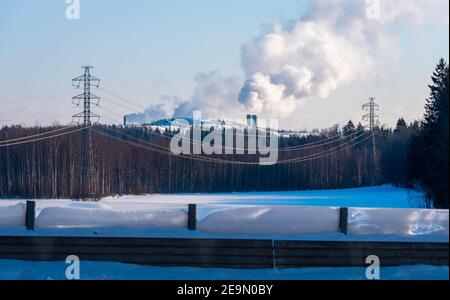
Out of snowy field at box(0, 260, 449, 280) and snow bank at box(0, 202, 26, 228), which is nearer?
snowy field at box(0, 260, 449, 280)

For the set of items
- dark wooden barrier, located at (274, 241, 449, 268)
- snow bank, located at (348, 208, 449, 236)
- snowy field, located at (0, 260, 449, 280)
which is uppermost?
snow bank, located at (348, 208, 449, 236)

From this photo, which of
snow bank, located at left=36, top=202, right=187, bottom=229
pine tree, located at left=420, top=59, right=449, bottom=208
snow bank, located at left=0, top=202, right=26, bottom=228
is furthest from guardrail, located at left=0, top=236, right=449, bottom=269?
pine tree, located at left=420, top=59, right=449, bottom=208

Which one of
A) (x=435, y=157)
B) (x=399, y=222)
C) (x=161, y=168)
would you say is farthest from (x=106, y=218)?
(x=161, y=168)

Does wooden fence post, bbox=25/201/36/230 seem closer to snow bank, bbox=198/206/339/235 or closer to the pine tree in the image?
snow bank, bbox=198/206/339/235

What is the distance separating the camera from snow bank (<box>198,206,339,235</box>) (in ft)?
43.7

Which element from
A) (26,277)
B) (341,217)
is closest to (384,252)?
(341,217)

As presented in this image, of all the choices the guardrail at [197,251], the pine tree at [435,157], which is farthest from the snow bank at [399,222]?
the pine tree at [435,157]

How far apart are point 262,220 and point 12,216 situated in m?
5.11

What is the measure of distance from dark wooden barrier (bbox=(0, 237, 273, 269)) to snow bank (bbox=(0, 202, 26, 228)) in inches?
58.5

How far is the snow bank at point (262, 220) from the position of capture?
524 inches
